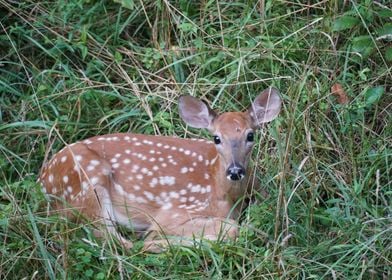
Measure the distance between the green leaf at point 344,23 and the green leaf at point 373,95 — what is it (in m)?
0.42

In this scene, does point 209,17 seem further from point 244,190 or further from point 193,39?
point 244,190

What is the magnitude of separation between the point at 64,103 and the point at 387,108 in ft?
6.29

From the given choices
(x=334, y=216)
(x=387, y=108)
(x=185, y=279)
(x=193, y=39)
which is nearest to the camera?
(x=185, y=279)

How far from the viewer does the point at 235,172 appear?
6.07 metres

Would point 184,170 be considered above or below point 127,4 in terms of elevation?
below

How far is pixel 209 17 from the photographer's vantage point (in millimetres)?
7508

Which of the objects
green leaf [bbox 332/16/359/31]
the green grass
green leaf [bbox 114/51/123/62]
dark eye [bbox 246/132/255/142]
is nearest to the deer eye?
dark eye [bbox 246/132/255/142]

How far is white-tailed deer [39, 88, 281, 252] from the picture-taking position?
20.4 ft

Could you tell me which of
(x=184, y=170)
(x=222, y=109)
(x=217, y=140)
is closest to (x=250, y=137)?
(x=217, y=140)

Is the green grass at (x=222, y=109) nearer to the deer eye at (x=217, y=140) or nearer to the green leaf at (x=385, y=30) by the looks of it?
the green leaf at (x=385, y=30)

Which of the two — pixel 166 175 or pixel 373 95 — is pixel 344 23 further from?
pixel 166 175

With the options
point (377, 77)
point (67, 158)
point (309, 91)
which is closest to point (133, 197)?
point (67, 158)

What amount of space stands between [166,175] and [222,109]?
59 cm

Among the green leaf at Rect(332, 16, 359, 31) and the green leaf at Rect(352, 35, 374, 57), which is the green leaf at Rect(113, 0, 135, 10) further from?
the green leaf at Rect(352, 35, 374, 57)
